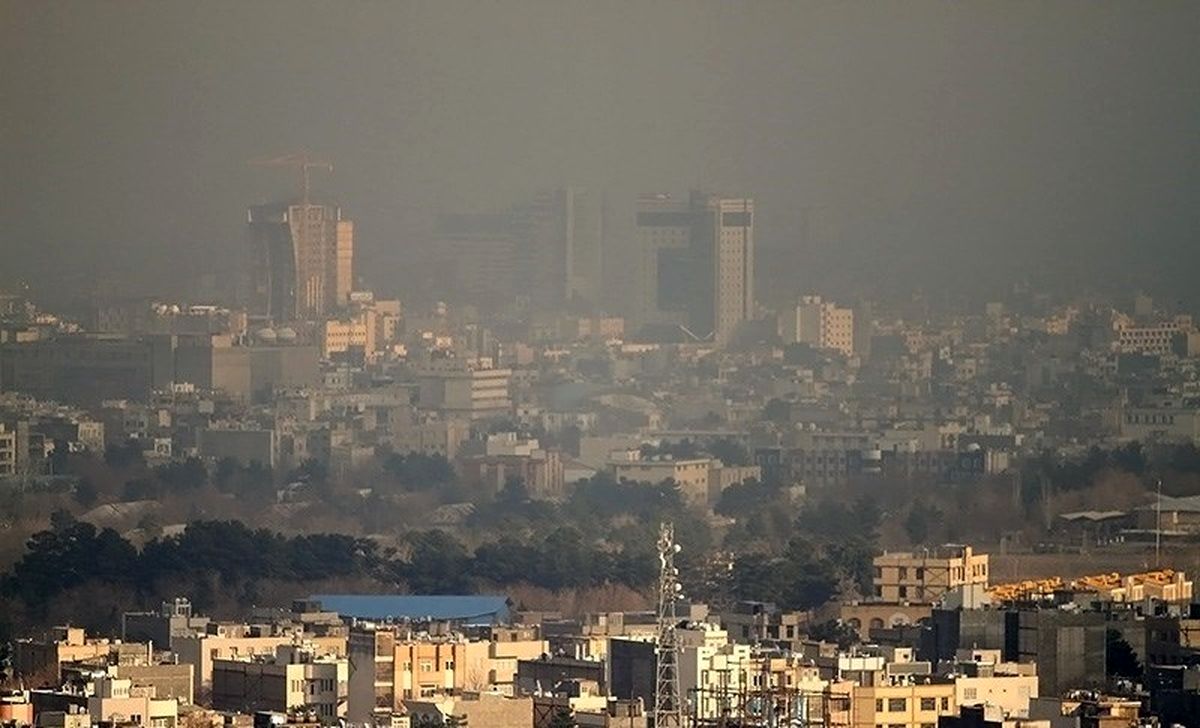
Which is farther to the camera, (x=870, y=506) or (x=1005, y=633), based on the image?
(x=870, y=506)

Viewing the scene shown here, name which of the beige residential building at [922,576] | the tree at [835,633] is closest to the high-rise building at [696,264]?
the beige residential building at [922,576]

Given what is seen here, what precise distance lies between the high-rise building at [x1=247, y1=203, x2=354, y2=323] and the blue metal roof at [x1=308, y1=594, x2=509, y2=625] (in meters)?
28.0

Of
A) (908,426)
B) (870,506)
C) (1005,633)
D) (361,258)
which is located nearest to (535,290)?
(361,258)

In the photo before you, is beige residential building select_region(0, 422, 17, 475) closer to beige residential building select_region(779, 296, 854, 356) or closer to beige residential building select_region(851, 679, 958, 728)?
beige residential building select_region(779, 296, 854, 356)

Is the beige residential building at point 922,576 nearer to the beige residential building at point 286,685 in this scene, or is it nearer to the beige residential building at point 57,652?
the beige residential building at point 57,652

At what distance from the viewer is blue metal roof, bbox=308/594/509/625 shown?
101 ft

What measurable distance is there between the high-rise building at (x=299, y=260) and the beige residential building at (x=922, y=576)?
30.4m

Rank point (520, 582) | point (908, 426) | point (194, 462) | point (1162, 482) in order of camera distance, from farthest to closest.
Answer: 1. point (908, 426)
2. point (194, 462)
3. point (1162, 482)
4. point (520, 582)

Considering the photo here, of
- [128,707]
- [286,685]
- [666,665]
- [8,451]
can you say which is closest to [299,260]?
[8,451]

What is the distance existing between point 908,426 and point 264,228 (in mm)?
12369

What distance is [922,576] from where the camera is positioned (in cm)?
3117

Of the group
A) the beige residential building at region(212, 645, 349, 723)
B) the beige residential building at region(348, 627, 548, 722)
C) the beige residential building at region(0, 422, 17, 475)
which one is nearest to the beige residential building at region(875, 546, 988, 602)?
the beige residential building at region(348, 627, 548, 722)

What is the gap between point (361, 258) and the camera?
212ft

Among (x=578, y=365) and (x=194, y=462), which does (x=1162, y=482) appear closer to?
(x=194, y=462)
